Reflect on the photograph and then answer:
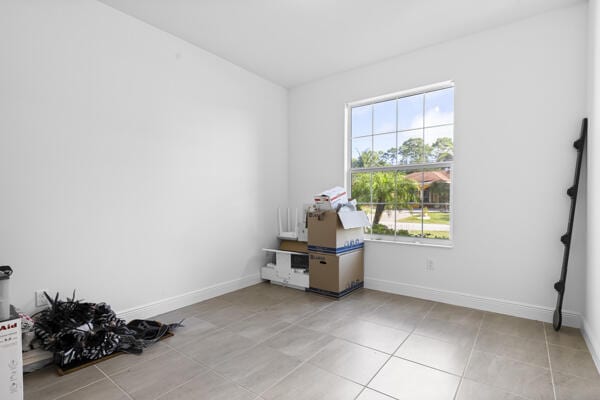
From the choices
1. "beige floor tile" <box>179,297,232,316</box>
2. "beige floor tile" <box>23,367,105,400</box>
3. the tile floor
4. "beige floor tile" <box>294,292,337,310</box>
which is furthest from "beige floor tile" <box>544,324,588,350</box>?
"beige floor tile" <box>23,367,105,400</box>

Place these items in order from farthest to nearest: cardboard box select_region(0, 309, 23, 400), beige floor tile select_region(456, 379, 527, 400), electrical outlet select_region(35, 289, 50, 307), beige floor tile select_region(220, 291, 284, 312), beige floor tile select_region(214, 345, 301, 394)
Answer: beige floor tile select_region(220, 291, 284, 312), electrical outlet select_region(35, 289, 50, 307), beige floor tile select_region(214, 345, 301, 394), beige floor tile select_region(456, 379, 527, 400), cardboard box select_region(0, 309, 23, 400)

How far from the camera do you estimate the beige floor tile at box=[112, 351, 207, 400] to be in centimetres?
184

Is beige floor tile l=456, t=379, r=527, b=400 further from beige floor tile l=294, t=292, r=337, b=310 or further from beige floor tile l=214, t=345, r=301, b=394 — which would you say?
beige floor tile l=294, t=292, r=337, b=310

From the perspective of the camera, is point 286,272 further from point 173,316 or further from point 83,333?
point 83,333

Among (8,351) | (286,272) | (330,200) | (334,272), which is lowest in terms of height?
(286,272)

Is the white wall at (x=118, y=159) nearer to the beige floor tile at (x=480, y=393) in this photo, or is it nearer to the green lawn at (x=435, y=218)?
the green lawn at (x=435, y=218)

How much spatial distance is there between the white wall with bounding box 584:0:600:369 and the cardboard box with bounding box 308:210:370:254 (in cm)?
206

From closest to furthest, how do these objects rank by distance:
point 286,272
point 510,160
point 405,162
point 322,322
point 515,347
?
point 515,347 → point 322,322 → point 510,160 → point 405,162 → point 286,272

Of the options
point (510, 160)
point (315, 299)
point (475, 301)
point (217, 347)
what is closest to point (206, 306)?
point (217, 347)

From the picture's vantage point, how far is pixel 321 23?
117 inches

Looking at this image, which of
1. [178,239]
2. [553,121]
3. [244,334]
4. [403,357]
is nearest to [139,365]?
[244,334]

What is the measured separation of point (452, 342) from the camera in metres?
2.42

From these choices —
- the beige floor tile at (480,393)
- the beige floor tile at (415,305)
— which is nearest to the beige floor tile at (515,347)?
the beige floor tile at (480,393)

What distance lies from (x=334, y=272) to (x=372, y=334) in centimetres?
101
